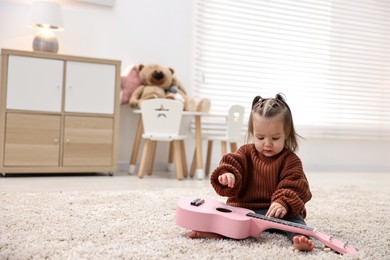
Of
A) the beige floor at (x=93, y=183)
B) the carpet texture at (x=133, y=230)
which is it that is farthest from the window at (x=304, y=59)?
the carpet texture at (x=133, y=230)

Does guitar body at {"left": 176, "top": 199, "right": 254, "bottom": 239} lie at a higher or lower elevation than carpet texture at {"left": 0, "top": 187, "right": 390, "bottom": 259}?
higher

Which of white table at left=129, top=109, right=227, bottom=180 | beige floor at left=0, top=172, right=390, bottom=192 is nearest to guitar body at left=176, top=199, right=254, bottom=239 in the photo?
beige floor at left=0, top=172, right=390, bottom=192

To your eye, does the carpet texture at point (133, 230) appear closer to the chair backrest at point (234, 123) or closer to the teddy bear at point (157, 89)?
the chair backrest at point (234, 123)

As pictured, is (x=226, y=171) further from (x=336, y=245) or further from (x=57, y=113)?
(x=57, y=113)

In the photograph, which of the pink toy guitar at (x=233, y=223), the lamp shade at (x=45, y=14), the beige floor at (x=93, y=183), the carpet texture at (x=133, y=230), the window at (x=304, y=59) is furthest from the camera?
the window at (x=304, y=59)

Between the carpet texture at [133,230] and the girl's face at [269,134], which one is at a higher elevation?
the girl's face at [269,134]

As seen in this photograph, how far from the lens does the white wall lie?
274 centimetres

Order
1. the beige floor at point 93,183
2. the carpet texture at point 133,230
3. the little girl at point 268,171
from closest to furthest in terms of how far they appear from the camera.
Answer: the carpet texture at point 133,230 < the little girl at point 268,171 < the beige floor at point 93,183

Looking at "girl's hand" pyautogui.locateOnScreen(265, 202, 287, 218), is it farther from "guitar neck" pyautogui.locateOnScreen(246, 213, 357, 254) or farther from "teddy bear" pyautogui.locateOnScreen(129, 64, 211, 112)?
"teddy bear" pyautogui.locateOnScreen(129, 64, 211, 112)

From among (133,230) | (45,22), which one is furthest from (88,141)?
(133,230)

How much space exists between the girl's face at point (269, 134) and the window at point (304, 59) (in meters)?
2.05

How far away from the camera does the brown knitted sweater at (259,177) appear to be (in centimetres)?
118

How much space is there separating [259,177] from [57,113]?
168 centimetres

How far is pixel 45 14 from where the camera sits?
2568 millimetres
